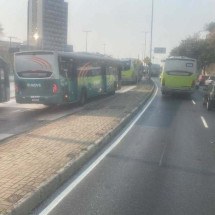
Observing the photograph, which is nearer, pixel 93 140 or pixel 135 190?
pixel 135 190

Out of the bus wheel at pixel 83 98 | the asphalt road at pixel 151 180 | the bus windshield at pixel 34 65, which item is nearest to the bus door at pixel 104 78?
Result: the bus wheel at pixel 83 98

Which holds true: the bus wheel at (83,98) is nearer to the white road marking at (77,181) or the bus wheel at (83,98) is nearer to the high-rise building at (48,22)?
the white road marking at (77,181)

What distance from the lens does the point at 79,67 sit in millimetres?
25344

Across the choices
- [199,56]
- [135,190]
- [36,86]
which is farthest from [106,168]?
[199,56]

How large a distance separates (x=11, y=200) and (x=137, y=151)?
570 cm

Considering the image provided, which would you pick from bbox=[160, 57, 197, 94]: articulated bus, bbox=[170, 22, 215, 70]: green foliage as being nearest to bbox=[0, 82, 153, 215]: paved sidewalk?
bbox=[160, 57, 197, 94]: articulated bus

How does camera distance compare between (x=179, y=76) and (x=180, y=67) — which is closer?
(x=179, y=76)

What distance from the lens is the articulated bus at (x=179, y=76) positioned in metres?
34.9

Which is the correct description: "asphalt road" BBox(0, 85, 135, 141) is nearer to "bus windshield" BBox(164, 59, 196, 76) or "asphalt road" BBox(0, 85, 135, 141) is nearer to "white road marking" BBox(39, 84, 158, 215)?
"white road marking" BBox(39, 84, 158, 215)

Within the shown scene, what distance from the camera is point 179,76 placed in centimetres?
3509

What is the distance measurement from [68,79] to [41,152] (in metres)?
13.0

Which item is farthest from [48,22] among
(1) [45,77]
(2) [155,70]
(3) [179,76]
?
(1) [45,77]

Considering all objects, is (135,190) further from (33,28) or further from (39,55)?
(33,28)

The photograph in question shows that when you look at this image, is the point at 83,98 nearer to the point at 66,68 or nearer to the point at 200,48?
the point at 66,68
